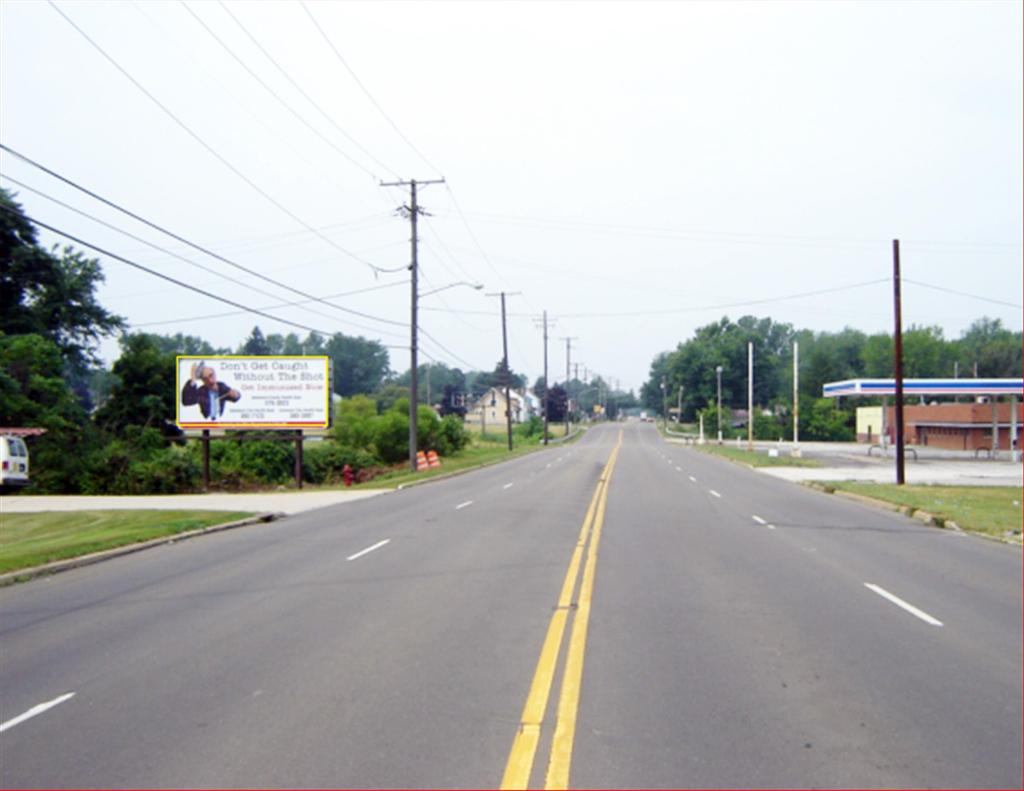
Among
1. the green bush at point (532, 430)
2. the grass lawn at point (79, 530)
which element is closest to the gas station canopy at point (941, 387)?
the grass lawn at point (79, 530)

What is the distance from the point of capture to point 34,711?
23.9 feet

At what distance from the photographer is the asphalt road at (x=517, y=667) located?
606 centimetres

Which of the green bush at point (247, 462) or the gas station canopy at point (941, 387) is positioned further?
the gas station canopy at point (941, 387)

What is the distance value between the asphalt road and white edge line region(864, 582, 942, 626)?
0.20ft

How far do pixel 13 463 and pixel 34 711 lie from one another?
2785cm

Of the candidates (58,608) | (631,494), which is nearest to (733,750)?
(58,608)

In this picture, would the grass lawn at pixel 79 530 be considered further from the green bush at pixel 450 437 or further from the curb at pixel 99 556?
the green bush at pixel 450 437

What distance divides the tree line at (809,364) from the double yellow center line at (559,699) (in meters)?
83.5

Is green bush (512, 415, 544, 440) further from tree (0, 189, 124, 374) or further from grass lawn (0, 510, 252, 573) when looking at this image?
grass lawn (0, 510, 252, 573)

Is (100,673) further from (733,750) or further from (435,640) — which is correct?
(733,750)

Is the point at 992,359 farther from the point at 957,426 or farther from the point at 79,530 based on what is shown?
the point at 79,530

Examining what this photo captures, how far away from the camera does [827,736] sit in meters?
6.55

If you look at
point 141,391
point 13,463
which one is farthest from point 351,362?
point 13,463

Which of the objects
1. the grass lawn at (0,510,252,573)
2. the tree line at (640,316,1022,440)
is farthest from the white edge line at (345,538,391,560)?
the tree line at (640,316,1022,440)
